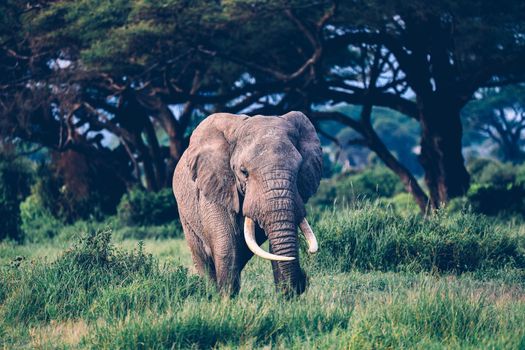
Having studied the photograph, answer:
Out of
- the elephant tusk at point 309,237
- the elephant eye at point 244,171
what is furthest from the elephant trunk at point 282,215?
the elephant eye at point 244,171

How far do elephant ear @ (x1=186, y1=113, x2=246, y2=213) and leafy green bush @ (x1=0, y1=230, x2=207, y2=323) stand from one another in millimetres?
802

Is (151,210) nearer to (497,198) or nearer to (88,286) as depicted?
(497,198)

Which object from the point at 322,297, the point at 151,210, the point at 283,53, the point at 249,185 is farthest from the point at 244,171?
the point at 283,53

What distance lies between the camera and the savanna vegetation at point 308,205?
6367 millimetres

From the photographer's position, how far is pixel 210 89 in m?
25.2

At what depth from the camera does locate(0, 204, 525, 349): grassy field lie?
6.02 meters

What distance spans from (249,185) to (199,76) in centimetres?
1571

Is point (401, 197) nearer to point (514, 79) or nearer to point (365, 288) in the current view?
point (514, 79)

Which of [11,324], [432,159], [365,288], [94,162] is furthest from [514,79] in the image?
[11,324]

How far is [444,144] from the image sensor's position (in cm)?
1928

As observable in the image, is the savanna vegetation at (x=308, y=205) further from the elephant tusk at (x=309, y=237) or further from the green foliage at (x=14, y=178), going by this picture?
the elephant tusk at (x=309, y=237)

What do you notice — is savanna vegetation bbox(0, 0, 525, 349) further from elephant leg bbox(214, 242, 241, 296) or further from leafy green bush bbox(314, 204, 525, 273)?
elephant leg bbox(214, 242, 241, 296)

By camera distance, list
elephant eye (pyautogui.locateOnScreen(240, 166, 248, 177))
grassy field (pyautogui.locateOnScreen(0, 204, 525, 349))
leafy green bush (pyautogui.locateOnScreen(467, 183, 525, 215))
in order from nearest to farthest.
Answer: grassy field (pyautogui.locateOnScreen(0, 204, 525, 349)), elephant eye (pyautogui.locateOnScreen(240, 166, 248, 177)), leafy green bush (pyautogui.locateOnScreen(467, 183, 525, 215))

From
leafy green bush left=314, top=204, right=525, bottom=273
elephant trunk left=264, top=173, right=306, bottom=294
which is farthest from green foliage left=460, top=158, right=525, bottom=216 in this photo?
elephant trunk left=264, top=173, right=306, bottom=294
